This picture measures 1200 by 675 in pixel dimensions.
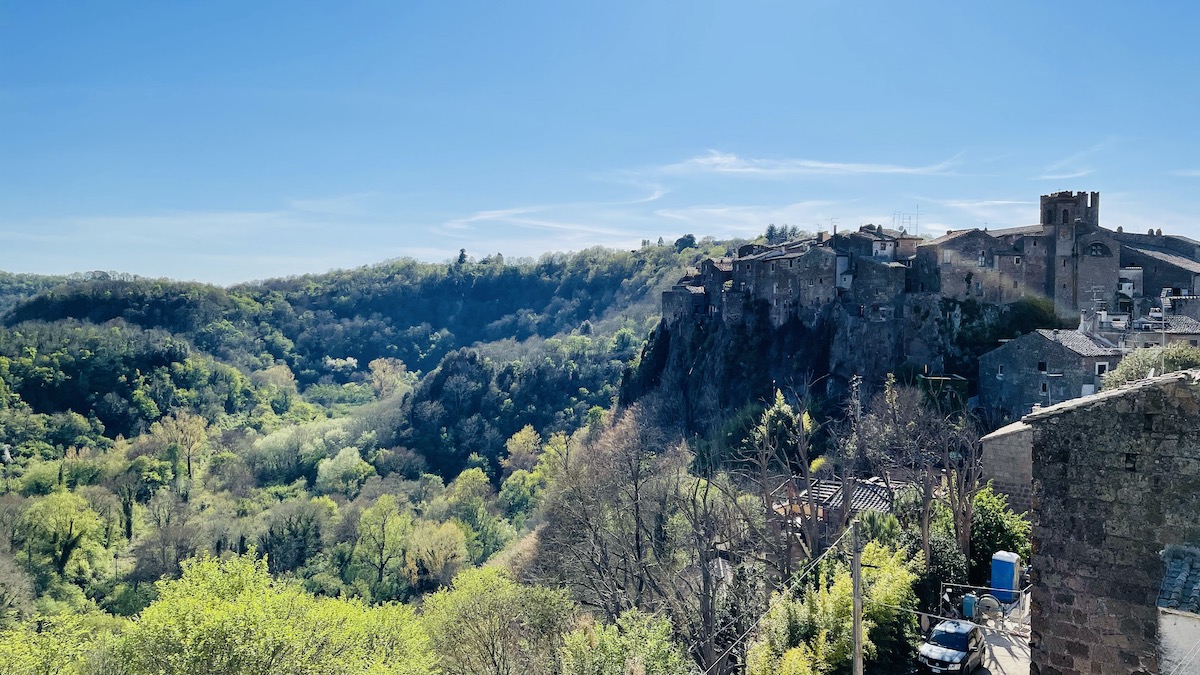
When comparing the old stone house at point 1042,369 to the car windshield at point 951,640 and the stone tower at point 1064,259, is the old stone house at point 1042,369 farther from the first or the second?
the car windshield at point 951,640

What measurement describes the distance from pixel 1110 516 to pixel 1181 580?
2.56 ft

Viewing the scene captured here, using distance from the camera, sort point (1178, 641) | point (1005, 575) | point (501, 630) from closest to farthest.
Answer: point (1178, 641) < point (1005, 575) < point (501, 630)

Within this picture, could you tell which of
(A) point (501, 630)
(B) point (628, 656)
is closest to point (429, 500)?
(A) point (501, 630)

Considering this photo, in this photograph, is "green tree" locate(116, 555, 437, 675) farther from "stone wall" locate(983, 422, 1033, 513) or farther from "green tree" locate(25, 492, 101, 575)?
"green tree" locate(25, 492, 101, 575)

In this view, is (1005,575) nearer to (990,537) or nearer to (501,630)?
(990,537)

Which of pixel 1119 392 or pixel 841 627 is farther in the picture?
pixel 841 627

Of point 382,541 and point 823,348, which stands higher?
point 823,348

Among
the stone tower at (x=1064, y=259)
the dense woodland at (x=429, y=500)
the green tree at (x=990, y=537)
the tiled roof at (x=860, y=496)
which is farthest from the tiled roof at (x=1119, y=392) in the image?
the stone tower at (x=1064, y=259)

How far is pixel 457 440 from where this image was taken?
80.9 metres

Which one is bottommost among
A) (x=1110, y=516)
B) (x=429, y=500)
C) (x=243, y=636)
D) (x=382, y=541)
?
(x=429, y=500)

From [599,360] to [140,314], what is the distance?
2929 inches

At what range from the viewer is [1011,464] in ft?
75.6

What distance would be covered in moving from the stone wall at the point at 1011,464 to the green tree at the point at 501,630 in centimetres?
1394

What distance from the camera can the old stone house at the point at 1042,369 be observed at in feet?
110
